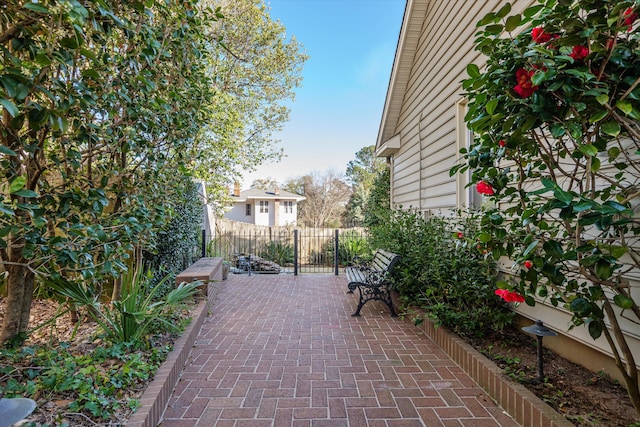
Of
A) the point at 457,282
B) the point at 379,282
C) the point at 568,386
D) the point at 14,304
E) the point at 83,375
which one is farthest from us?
the point at 379,282

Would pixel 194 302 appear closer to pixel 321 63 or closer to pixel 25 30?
pixel 25 30

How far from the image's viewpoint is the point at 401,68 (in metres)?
6.82

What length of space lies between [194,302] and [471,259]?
3710 mm

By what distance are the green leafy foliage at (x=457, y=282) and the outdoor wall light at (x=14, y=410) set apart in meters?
→ 3.10

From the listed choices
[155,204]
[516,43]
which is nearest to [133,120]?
[155,204]

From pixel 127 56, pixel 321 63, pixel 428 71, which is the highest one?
pixel 321 63

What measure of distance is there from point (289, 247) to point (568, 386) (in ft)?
30.7

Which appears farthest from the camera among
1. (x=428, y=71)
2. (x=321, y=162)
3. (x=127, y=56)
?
(x=321, y=162)

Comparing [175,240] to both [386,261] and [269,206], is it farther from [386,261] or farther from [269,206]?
[269,206]

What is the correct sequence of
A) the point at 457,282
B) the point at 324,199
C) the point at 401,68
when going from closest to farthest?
the point at 457,282 → the point at 401,68 → the point at 324,199

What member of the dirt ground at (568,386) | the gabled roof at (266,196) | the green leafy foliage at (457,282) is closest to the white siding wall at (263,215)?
the gabled roof at (266,196)

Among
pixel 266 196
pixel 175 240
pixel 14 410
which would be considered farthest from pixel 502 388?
pixel 266 196

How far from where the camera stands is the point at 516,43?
1.76 metres

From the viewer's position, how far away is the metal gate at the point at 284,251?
9.15 metres
